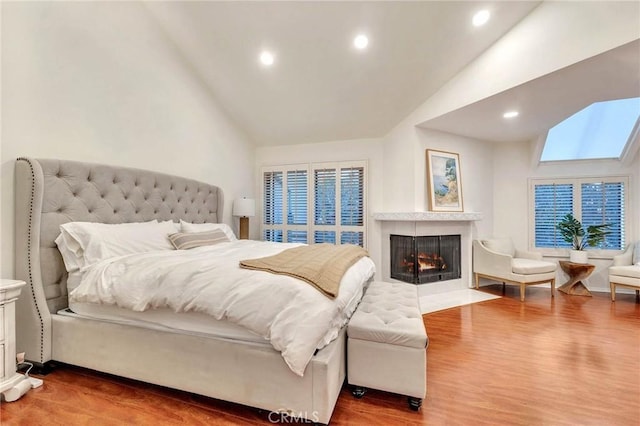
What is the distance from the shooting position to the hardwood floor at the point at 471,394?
1.58 m

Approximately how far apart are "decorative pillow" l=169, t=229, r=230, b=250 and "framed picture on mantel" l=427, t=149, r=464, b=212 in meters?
2.94

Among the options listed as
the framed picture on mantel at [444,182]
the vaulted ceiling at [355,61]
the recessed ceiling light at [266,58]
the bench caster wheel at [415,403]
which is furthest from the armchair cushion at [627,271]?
the recessed ceiling light at [266,58]

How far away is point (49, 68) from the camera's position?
217cm

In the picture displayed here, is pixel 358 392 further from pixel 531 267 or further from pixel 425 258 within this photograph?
pixel 531 267

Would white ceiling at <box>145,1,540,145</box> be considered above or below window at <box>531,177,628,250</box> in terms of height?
above

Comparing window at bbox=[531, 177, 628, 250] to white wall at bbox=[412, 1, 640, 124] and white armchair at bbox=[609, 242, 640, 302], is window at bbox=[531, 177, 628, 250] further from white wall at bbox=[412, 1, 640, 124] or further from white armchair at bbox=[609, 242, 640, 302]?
white wall at bbox=[412, 1, 640, 124]

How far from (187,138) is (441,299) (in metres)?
3.89

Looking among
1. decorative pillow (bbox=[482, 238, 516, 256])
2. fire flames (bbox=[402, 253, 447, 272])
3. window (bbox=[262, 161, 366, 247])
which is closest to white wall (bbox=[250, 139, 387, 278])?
window (bbox=[262, 161, 366, 247])

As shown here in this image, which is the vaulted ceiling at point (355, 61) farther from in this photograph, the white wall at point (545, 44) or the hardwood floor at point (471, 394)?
the hardwood floor at point (471, 394)

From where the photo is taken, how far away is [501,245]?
183 inches

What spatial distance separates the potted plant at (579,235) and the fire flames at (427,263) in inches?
73.4

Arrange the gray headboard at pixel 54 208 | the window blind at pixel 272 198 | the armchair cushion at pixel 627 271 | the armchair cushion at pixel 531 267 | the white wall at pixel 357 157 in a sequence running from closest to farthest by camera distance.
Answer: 1. the gray headboard at pixel 54 208
2. the armchair cushion at pixel 627 271
3. the armchair cushion at pixel 531 267
4. the white wall at pixel 357 157
5. the window blind at pixel 272 198

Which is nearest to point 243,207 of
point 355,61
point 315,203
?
point 315,203

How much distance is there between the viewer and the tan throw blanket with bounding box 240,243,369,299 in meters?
1.63
